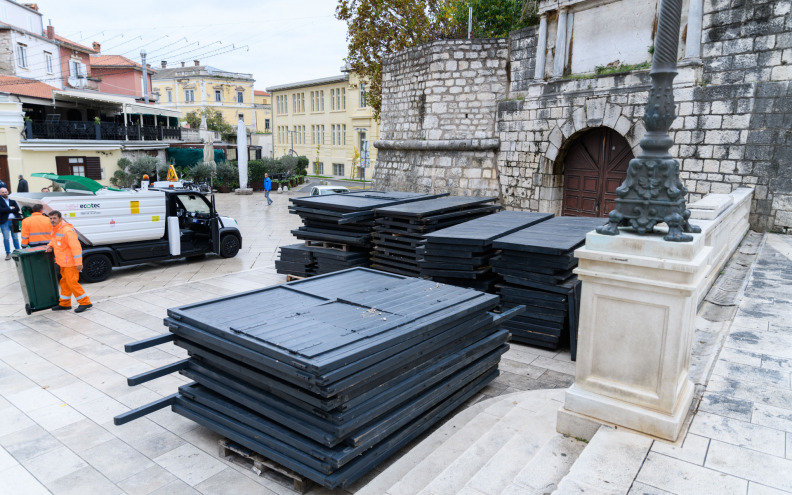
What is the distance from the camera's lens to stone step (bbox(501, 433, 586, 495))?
2787 mm

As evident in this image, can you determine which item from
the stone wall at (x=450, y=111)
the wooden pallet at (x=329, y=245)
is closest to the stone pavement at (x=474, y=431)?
the wooden pallet at (x=329, y=245)

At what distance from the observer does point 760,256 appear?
7484mm

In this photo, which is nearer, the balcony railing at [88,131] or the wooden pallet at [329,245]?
the wooden pallet at [329,245]

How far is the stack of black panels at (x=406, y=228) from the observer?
7797mm

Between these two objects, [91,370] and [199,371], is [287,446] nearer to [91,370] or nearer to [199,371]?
[199,371]

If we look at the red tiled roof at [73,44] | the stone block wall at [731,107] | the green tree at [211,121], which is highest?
the red tiled roof at [73,44]

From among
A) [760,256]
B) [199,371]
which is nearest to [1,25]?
[199,371]

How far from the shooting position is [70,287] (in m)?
7.86

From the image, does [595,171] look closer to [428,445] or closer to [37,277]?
[428,445]

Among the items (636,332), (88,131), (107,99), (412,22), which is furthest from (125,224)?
(107,99)

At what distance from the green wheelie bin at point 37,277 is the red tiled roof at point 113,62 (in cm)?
4009

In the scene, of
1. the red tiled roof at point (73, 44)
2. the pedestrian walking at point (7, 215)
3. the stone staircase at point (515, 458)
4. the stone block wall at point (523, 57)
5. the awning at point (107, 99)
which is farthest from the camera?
the red tiled roof at point (73, 44)

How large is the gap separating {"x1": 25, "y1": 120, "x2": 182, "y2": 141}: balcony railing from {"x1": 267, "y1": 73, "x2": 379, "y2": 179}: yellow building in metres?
14.7

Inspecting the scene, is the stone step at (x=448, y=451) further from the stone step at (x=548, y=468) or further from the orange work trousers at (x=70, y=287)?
the orange work trousers at (x=70, y=287)
